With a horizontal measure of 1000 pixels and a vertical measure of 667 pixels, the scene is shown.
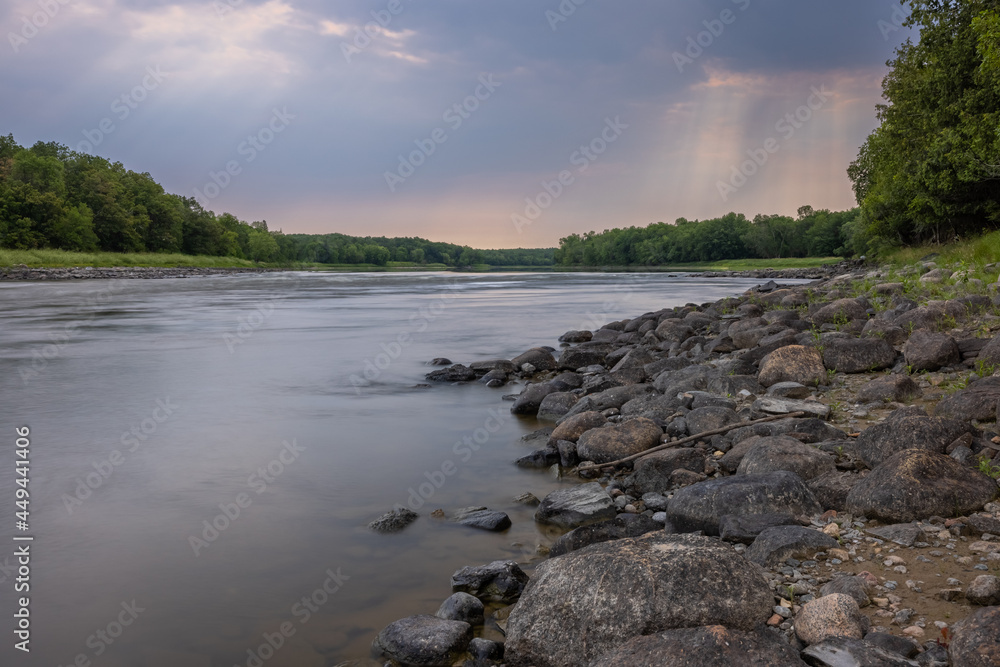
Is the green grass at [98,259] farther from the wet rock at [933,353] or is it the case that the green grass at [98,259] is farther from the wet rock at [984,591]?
the wet rock at [984,591]

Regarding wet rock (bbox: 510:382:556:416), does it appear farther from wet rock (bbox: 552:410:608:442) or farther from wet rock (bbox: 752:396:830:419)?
wet rock (bbox: 752:396:830:419)

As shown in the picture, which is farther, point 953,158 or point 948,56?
point 948,56

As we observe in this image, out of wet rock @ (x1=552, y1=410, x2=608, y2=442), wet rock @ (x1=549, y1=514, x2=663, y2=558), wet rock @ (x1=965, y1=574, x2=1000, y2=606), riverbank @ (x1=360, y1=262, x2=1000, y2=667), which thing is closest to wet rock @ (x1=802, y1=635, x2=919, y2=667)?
riverbank @ (x1=360, y1=262, x2=1000, y2=667)

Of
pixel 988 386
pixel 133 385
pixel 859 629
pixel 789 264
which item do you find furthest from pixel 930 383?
pixel 789 264

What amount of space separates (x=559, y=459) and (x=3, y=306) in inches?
1378

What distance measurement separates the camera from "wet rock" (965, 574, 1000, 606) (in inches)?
128

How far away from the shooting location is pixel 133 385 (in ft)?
43.1

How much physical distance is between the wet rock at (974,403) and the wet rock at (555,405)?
477 centimetres

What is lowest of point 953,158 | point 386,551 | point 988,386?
point 386,551

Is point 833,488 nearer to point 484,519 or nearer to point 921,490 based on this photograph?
point 921,490

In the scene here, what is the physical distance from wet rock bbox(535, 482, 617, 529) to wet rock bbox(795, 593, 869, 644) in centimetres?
239

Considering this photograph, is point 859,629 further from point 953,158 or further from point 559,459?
point 953,158

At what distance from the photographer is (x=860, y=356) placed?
342 inches

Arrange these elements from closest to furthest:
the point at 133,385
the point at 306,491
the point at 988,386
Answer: the point at 988,386 < the point at 306,491 < the point at 133,385
